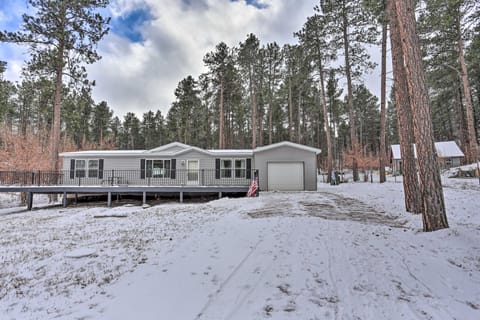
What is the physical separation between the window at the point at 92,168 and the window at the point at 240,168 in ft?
28.0

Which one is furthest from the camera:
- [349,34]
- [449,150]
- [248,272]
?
[449,150]

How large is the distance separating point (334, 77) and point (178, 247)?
17.6 metres

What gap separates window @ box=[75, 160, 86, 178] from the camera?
46.6 ft

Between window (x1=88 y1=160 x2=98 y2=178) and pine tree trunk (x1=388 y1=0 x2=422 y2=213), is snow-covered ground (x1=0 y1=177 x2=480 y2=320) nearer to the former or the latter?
pine tree trunk (x1=388 y1=0 x2=422 y2=213)

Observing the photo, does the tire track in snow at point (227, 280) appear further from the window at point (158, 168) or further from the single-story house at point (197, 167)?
the window at point (158, 168)

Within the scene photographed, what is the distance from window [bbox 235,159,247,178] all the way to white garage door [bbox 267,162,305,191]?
1.44m

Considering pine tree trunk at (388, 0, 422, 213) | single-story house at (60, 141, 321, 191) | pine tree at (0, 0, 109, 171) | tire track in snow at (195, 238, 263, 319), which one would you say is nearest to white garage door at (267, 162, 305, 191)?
single-story house at (60, 141, 321, 191)

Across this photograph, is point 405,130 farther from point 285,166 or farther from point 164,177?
point 164,177

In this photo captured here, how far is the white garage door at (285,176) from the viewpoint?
45.3 feet

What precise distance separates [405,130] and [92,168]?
1572 centimetres

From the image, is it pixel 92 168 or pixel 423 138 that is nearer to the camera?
pixel 423 138

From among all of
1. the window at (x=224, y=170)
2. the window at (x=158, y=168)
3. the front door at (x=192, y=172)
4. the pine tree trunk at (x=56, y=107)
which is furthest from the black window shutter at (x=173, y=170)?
the pine tree trunk at (x=56, y=107)

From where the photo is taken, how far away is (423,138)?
4.53 meters

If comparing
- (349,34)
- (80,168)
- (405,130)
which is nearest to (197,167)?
(80,168)
